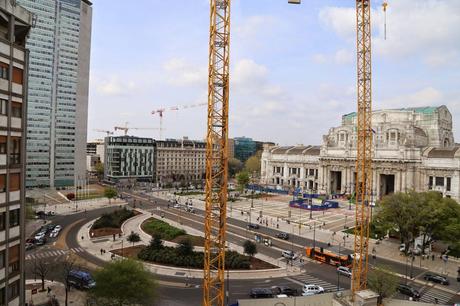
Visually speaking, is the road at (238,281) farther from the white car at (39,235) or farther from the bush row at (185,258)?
the bush row at (185,258)

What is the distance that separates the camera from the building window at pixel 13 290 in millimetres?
21219

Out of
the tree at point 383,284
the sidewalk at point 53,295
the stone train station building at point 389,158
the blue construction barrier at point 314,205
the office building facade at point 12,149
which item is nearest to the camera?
the office building facade at point 12,149

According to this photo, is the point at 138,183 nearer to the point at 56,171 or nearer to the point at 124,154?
the point at 124,154

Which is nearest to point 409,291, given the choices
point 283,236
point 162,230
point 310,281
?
point 310,281

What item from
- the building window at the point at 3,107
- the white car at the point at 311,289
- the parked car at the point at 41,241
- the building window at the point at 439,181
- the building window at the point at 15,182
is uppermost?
the building window at the point at 3,107

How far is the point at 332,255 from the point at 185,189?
93080 millimetres

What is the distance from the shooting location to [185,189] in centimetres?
13762

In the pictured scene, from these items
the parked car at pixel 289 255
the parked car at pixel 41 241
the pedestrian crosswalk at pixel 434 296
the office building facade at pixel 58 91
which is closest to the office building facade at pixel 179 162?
the office building facade at pixel 58 91

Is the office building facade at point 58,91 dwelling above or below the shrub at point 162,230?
above

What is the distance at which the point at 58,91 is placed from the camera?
136 metres

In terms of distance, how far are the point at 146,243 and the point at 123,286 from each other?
30.0m

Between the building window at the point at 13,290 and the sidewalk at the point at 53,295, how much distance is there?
46.0 ft

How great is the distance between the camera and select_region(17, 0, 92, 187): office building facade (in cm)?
12938

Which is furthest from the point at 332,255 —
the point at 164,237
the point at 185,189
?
the point at 185,189
